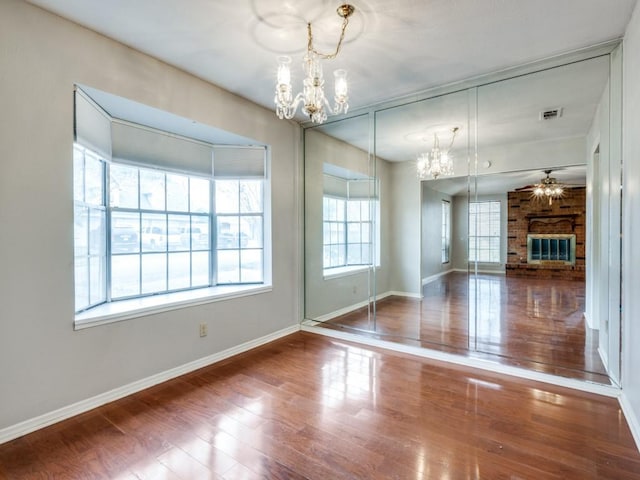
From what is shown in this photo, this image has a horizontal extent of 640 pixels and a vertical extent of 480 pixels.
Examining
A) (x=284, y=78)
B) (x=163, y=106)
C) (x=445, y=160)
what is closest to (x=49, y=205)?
(x=163, y=106)

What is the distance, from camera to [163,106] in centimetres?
268

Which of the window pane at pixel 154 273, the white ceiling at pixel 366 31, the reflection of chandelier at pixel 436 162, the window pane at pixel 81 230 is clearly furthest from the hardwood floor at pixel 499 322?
the window pane at pixel 81 230

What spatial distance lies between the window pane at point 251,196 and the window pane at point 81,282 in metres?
1.67

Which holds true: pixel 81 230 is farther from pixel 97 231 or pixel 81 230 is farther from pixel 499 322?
pixel 499 322

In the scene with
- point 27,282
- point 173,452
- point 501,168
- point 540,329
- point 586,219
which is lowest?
point 173,452

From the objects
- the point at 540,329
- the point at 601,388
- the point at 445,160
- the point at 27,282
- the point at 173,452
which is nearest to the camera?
the point at 173,452

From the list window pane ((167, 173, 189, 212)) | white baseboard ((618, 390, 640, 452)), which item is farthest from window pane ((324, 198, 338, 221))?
white baseboard ((618, 390, 640, 452))

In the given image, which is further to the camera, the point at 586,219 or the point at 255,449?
the point at 586,219

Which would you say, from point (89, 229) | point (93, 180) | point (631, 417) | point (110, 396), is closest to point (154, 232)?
point (89, 229)

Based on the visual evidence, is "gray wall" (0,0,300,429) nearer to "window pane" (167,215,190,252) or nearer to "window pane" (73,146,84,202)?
"window pane" (73,146,84,202)

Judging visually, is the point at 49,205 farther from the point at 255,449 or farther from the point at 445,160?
the point at 445,160

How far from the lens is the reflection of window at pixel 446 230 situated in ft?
12.7

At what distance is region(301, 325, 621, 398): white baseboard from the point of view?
249 centimetres

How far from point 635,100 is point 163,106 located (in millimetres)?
3389
